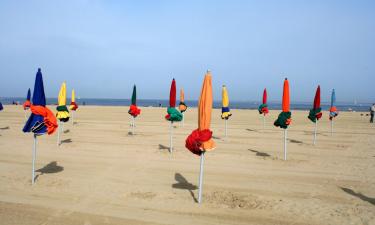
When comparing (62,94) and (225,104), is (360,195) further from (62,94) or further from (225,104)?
(62,94)

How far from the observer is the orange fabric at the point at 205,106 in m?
7.45

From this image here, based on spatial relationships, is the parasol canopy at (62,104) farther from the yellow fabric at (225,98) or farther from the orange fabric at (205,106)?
the orange fabric at (205,106)

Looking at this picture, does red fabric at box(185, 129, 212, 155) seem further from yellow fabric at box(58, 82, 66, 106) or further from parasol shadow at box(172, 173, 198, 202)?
yellow fabric at box(58, 82, 66, 106)

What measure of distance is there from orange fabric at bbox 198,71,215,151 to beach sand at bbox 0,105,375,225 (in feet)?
6.26

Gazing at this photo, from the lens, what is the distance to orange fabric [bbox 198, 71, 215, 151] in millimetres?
7445

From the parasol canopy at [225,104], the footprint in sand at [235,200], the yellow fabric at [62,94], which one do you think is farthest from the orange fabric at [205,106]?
the parasol canopy at [225,104]

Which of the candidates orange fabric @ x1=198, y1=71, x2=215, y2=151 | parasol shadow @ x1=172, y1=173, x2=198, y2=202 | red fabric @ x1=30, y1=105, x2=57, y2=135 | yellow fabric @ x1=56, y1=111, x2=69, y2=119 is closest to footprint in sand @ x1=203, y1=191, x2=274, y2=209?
parasol shadow @ x1=172, y1=173, x2=198, y2=202

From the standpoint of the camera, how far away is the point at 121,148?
50.3 ft

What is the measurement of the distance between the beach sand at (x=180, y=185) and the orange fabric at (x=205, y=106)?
75.1 inches

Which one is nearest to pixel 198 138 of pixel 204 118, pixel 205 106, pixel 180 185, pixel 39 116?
pixel 204 118

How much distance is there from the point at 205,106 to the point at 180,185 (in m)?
3.13

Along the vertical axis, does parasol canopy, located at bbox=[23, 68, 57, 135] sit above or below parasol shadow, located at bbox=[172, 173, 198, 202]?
above

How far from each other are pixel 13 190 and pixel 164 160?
566 centimetres

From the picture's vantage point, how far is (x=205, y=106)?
7410mm
